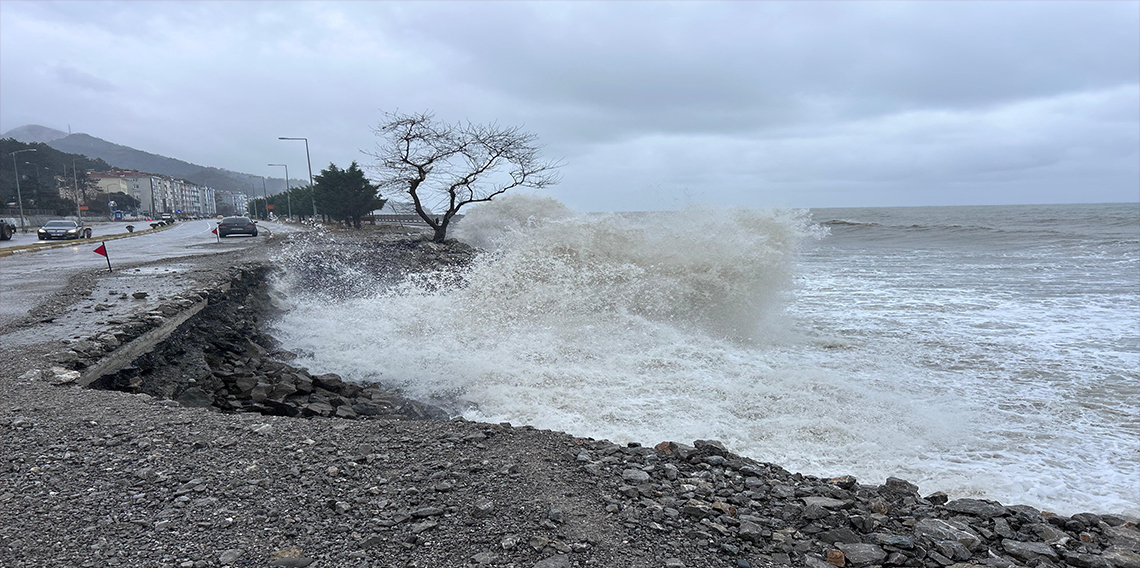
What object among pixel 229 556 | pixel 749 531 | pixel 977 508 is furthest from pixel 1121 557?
pixel 229 556

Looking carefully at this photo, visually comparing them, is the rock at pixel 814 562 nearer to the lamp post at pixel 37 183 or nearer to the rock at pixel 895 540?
the rock at pixel 895 540

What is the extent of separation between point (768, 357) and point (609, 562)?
7026 millimetres

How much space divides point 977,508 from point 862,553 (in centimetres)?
127

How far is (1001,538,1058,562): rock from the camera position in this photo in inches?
124

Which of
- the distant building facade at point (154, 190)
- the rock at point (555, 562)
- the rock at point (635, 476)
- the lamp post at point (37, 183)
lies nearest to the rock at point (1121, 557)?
the rock at point (635, 476)

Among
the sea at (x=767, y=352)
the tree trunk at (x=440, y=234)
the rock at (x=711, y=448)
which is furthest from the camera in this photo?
the tree trunk at (x=440, y=234)

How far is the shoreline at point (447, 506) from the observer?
2.81 meters

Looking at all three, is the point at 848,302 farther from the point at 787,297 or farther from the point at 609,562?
the point at 609,562

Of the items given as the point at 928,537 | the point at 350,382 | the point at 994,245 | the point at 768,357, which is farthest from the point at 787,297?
the point at 994,245

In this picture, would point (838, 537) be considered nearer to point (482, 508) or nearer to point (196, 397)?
point (482, 508)

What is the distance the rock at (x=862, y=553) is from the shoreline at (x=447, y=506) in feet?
0.03

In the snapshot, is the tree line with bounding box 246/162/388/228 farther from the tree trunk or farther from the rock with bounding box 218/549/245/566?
the rock with bounding box 218/549/245/566

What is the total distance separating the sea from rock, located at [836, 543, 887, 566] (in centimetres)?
201

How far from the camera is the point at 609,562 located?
276 centimetres
